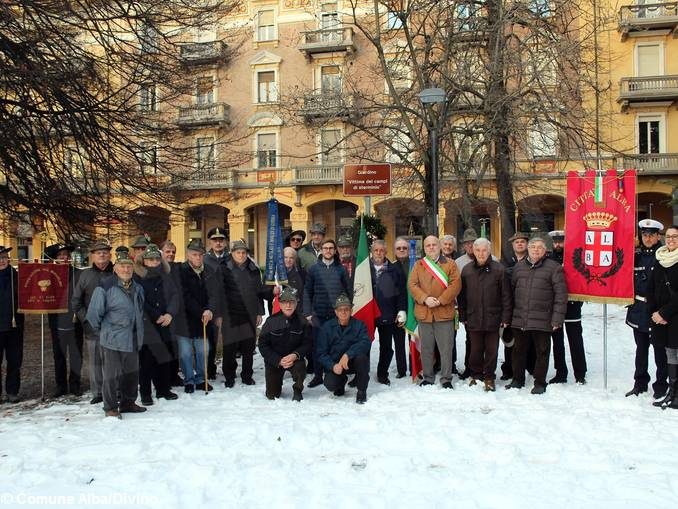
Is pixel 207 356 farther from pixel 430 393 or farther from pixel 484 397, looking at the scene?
pixel 484 397

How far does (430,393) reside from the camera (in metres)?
7.08

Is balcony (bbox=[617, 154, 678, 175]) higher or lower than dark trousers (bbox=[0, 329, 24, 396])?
higher

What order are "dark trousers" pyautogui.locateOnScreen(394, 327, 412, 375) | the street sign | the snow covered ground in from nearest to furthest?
the snow covered ground
"dark trousers" pyautogui.locateOnScreen(394, 327, 412, 375)
the street sign

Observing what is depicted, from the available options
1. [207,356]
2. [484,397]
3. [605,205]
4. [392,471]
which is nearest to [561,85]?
[605,205]

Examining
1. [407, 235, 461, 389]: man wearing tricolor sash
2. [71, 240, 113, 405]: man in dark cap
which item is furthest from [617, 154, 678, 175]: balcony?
[71, 240, 113, 405]: man in dark cap

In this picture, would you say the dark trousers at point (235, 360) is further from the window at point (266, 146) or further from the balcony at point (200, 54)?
the window at point (266, 146)

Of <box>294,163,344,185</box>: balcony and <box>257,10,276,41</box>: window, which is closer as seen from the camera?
<box>294,163,344,185</box>: balcony

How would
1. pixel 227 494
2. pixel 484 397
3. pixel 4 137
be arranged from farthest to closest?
pixel 4 137 → pixel 484 397 → pixel 227 494

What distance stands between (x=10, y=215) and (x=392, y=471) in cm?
875

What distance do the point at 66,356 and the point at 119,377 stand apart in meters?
1.37

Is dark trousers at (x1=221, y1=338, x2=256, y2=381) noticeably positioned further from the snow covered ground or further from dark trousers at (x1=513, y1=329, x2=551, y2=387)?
dark trousers at (x1=513, y1=329, x2=551, y2=387)

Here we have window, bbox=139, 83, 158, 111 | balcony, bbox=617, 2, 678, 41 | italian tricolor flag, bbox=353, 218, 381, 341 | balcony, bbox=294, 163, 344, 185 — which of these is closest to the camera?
italian tricolor flag, bbox=353, 218, 381, 341

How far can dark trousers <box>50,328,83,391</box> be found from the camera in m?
7.29

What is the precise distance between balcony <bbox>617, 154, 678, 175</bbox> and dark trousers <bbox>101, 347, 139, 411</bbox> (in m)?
26.1
